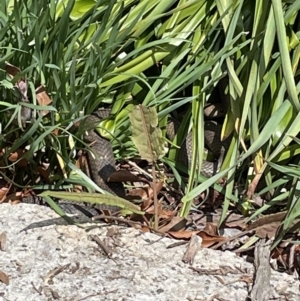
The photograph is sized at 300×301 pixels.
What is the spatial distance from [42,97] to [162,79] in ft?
1.59

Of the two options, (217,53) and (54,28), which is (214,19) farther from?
(54,28)

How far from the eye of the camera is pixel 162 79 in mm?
3049

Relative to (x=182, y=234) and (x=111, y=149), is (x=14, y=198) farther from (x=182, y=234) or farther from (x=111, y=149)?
(x=182, y=234)

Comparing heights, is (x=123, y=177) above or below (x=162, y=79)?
below

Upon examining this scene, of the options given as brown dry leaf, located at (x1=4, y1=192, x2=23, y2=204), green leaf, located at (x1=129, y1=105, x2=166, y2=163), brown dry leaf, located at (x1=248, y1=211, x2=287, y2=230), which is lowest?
brown dry leaf, located at (x1=4, y1=192, x2=23, y2=204)

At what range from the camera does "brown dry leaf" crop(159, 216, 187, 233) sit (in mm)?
2836

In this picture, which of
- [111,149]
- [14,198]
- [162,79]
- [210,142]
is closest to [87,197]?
[14,198]

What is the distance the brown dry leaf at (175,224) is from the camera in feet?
9.30

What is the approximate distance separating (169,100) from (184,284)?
0.78m

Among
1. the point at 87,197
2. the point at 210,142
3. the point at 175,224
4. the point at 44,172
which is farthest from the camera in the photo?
the point at 210,142

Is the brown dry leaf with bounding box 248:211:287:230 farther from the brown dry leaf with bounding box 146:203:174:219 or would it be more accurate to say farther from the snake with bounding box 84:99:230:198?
the snake with bounding box 84:99:230:198

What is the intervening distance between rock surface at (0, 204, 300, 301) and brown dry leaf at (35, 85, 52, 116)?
0.39 m

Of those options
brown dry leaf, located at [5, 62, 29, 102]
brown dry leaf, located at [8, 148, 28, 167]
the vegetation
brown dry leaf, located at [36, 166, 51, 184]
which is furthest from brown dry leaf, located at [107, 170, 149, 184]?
brown dry leaf, located at [5, 62, 29, 102]

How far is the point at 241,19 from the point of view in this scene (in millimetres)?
3088
